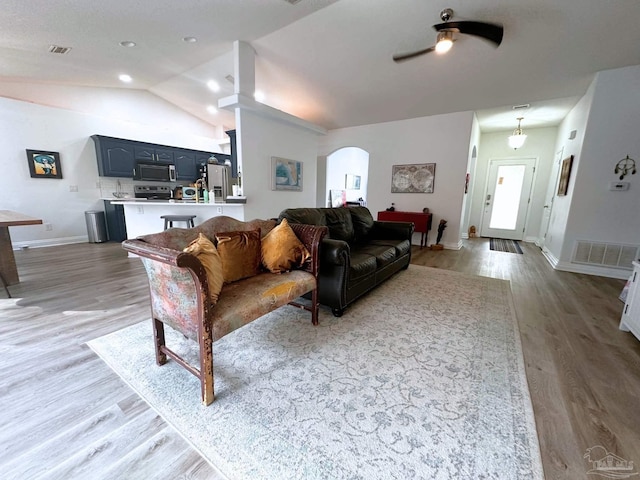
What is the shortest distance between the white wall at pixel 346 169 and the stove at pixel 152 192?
4.13 meters

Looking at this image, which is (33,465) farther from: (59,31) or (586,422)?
(59,31)

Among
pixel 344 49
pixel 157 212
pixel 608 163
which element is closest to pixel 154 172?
pixel 157 212

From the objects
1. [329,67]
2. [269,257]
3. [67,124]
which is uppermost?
[329,67]

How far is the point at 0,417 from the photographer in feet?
4.17

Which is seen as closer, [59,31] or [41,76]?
[59,31]

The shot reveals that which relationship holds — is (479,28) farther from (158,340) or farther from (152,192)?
(152,192)

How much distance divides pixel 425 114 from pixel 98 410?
20.3ft

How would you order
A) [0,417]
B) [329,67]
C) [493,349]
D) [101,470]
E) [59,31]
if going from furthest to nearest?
[329,67] → [59,31] → [493,349] → [0,417] → [101,470]

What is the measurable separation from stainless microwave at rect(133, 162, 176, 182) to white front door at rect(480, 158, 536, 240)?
8248 millimetres

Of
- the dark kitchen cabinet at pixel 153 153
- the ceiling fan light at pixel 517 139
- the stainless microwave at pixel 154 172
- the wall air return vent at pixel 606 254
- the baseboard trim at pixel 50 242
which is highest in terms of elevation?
the ceiling fan light at pixel 517 139

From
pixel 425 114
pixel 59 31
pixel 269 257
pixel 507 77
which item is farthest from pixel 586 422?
pixel 59 31

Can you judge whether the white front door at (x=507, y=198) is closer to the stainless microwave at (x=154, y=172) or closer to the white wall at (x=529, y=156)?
the white wall at (x=529, y=156)

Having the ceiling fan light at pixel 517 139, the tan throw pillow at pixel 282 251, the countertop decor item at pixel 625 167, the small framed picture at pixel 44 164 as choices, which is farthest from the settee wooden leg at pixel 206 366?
the ceiling fan light at pixel 517 139

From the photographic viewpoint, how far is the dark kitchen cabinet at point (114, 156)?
530 cm
